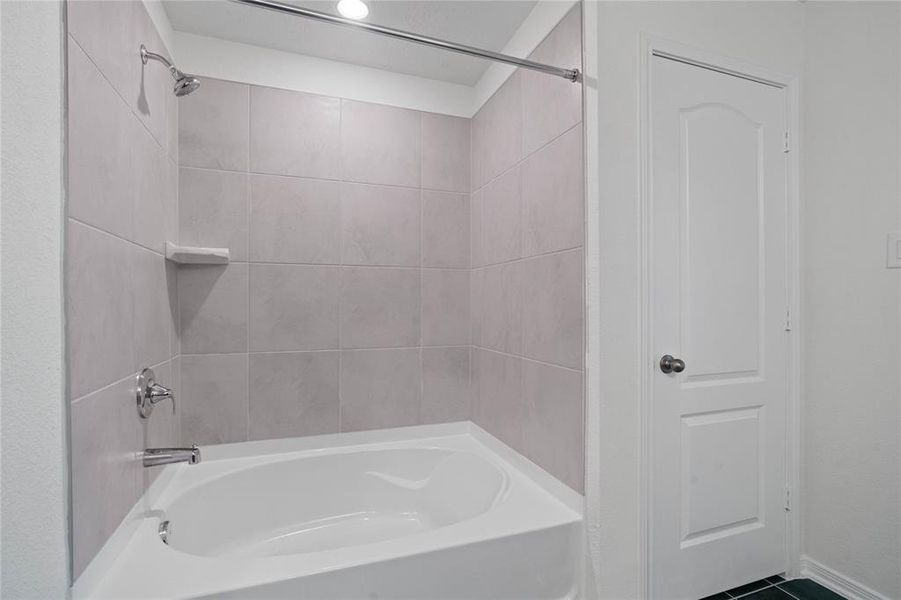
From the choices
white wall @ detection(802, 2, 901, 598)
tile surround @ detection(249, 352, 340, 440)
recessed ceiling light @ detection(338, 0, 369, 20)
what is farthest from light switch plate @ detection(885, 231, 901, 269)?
tile surround @ detection(249, 352, 340, 440)

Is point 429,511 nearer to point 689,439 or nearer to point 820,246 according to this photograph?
point 689,439

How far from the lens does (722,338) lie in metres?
1.63

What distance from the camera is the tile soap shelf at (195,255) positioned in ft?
5.46

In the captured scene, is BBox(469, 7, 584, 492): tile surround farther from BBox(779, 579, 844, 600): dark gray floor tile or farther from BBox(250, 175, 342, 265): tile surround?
BBox(779, 579, 844, 600): dark gray floor tile

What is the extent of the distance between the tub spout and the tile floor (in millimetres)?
1938

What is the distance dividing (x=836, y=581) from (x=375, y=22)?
2.95m

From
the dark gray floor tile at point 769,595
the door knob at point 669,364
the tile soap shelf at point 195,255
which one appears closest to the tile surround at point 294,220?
the tile soap shelf at point 195,255

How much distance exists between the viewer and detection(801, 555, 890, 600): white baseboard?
1.55m

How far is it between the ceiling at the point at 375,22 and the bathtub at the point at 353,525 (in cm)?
183

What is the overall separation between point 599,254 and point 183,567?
1.49 metres

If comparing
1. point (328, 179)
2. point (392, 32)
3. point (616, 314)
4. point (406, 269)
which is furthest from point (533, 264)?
point (328, 179)

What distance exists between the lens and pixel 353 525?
1931 mm

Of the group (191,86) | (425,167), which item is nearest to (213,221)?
(191,86)

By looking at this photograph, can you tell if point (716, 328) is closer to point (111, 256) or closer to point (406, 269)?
point (406, 269)
